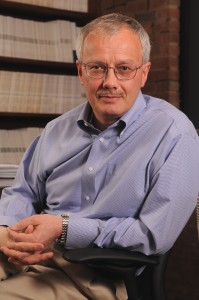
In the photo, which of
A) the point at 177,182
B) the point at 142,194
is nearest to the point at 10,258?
the point at 142,194

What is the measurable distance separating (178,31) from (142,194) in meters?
1.79

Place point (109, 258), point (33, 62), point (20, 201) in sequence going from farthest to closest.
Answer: point (33, 62), point (20, 201), point (109, 258)

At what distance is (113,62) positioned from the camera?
5.65 ft

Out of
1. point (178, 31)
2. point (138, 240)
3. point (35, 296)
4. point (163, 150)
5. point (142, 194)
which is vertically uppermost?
point (178, 31)

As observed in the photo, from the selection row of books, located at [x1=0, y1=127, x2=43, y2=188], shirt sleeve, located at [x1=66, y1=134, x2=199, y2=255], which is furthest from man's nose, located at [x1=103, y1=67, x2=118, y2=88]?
row of books, located at [x1=0, y1=127, x2=43, y2=188]

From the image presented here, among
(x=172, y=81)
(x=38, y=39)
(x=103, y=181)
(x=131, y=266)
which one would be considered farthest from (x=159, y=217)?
(x=38, y=39)

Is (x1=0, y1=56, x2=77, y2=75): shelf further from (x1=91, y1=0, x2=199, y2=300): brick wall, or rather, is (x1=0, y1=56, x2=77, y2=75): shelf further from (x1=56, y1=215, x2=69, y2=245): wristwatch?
(x1=56, y1=215, x2=69, y2=245): wristwatch

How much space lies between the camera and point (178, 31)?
3.18 m

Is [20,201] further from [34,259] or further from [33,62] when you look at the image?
[33,62]

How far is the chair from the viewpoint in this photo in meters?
1.45

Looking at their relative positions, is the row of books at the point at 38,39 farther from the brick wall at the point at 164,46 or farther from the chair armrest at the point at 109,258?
the chair armrest at the point at 109,258

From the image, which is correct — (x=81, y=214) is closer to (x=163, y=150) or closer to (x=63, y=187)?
(x=63, y=187)

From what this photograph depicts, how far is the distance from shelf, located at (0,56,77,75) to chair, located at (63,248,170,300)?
2046mm

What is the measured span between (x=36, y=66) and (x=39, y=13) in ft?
1.11
